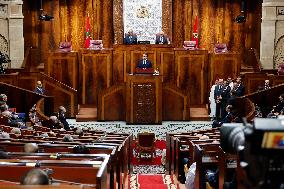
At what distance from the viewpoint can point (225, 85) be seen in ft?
47.3

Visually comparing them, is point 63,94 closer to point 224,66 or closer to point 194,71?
point 194,71

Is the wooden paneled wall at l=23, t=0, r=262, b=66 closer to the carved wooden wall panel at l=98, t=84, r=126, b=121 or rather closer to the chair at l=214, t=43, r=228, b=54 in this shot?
the chair at l=214, t=43, r=228, b=54

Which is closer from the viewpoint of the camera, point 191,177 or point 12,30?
point 191,177

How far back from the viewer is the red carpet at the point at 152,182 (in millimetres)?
8247

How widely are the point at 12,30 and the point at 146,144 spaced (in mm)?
8115

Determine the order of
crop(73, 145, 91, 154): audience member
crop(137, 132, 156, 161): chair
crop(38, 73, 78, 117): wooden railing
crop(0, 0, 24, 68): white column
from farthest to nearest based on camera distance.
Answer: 1. crop(0, 0, 24, 68): white column
2. crop(38, 73, 78, 117): wooden railing
3. crop(137, 132, 156, 161): chair
4. crop(73, 145, 91, 154): audience member

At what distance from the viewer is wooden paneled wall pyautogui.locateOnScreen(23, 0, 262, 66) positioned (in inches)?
727

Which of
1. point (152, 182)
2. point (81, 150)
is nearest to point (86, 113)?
point (152, 182)

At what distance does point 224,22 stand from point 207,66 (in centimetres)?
285

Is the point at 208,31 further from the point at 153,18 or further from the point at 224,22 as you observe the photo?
the point at 153,18

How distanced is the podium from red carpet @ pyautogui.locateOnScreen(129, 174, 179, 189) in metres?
5.56

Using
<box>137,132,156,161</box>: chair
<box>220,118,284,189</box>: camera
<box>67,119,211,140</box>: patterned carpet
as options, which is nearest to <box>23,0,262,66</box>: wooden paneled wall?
<box>67,119,211,140</box>: patterned carpet

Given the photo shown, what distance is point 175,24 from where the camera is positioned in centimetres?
1859

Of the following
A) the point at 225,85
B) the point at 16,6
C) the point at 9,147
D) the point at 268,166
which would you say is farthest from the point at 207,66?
the point at 268,166
